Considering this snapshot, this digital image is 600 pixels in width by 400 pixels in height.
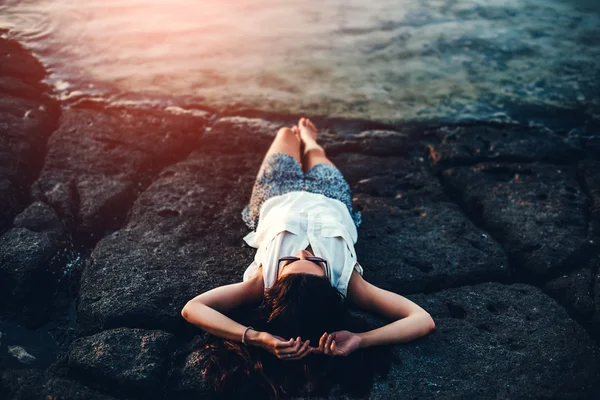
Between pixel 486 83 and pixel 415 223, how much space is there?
2503 mm

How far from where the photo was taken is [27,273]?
120 inches

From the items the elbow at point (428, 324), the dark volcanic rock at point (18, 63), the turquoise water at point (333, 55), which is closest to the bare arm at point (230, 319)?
the elbow at point (428, 324)

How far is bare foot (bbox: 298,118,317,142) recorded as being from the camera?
14.0 ft

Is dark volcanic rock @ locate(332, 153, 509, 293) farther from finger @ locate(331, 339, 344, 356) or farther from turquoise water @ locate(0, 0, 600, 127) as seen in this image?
turquoise water @ locate(0, 0, 600, 127)

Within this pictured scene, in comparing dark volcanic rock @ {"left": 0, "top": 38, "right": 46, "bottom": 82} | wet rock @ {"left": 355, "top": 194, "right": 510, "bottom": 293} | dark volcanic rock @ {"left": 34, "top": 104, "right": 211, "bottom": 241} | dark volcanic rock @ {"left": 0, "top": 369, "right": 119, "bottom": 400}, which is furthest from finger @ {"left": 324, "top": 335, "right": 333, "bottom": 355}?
dark volcanic rock @ {"left": 0, "top": 38, "right": 46, "bottom": 82}

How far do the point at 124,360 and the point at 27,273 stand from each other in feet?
3.21

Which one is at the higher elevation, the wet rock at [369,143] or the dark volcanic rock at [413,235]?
the wet rock at [369,143]

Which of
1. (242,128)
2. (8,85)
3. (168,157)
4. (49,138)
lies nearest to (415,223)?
(242,128)

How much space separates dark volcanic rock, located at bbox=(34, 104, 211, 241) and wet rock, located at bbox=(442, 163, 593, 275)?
2.36 meters

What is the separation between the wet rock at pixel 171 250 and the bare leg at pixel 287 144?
0.31 meters

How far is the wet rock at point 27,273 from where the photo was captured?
118 inches

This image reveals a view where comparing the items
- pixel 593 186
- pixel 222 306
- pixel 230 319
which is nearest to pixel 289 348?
pixel 230 319

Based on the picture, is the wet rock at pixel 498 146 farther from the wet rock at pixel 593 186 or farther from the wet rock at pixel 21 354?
the wet rock at pixel 21 354

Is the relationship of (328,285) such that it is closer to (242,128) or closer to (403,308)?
(403,308)
